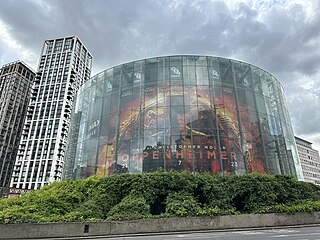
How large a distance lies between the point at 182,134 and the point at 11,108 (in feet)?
377

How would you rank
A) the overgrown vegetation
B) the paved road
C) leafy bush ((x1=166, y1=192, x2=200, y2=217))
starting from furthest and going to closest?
1. the overgrown vegetation
2. leafy bush ((x1=166, y1=192, x2=200, y2=217))
3. the paved road


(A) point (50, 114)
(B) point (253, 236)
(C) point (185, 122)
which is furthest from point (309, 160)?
(B) point (253, 236)

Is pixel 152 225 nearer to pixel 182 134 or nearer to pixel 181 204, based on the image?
pixel 181 204

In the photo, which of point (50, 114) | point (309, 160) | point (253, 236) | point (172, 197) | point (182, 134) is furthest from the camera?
point (309, 160)

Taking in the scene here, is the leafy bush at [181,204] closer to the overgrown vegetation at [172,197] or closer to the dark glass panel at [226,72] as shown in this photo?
the overgrown vegetation at [172,197]

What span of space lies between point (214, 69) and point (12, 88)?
Answer: 117 meters

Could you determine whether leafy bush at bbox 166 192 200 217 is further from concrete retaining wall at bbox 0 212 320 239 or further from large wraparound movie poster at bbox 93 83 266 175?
large wraparound movie poster at bbox 93 83 266 175

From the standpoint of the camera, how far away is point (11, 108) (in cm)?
11262

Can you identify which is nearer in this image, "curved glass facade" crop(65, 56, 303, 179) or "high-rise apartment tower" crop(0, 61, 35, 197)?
"curved glass facade" crop(65, 56, 303, 179)

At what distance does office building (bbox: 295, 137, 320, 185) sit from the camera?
119188 millimetres

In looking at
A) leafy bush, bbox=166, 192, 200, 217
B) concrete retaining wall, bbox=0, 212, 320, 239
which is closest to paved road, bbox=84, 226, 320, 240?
concrete retaining wall, bbox=0, 212, 320, 239

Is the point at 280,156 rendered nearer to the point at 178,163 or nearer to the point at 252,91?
the point at 252,91

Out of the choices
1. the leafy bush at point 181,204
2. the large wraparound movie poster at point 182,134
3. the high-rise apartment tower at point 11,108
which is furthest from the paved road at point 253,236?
the high-rise apartment tower at point 11,108

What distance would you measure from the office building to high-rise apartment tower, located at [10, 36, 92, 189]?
115123 millimetres
